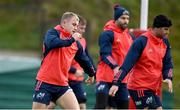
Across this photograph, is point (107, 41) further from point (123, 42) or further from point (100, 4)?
point (100, 4)

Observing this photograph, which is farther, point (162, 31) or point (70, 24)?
point (162, 31)

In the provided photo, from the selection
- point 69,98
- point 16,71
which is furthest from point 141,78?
point 16,71

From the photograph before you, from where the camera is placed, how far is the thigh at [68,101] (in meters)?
12.1

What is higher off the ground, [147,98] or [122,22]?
[122,22]

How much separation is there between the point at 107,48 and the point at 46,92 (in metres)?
2.06

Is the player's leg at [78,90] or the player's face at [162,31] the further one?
the player's leg at [78,90]

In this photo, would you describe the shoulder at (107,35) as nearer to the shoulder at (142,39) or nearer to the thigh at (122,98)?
the thigh at (122,98)

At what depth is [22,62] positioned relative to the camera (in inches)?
779

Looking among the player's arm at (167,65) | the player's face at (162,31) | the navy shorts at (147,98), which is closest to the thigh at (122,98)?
the navy shorts at (147,98)

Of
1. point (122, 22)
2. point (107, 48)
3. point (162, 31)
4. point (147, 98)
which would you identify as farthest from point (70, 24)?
point (122, 22)

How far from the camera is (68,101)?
39.7ft

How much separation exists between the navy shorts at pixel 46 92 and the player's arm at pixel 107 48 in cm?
181

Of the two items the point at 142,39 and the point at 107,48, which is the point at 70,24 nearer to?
the point at 142,39

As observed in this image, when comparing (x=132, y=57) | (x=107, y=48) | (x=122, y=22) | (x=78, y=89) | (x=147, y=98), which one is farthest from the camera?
(x=78, y=89)
